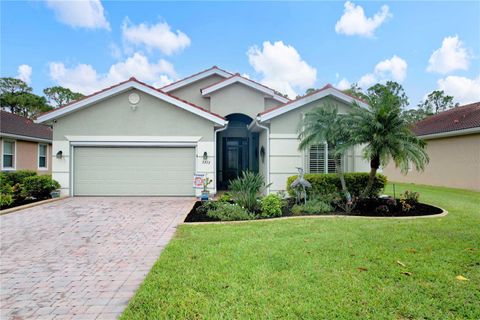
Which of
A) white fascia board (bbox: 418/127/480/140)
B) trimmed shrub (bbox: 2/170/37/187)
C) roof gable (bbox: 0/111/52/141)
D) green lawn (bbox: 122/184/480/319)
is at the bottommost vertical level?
green lawn (bbox: 122/184/480/319)

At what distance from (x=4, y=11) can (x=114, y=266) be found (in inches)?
505

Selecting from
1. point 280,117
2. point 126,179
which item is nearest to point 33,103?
point 126,179

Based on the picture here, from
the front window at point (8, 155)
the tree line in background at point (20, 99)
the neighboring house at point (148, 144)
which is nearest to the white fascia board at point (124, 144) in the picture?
the neighboring house at point (148, 144)

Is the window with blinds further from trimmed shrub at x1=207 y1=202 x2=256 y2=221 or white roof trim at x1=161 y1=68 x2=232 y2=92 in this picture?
white roof trim at x1=161 y1=68 x2=232 y2=92

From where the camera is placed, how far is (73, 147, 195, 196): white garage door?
11992mm

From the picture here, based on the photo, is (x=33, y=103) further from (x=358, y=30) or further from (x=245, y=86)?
(x=358, y=30)

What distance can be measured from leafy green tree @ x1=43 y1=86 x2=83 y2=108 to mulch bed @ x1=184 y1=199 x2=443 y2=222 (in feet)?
146

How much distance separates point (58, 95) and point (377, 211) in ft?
162

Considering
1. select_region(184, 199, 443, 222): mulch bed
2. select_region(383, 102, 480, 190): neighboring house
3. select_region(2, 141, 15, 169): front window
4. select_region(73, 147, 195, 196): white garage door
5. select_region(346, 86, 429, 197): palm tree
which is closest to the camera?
select_region(184, 199, 443, 222): mulch bed

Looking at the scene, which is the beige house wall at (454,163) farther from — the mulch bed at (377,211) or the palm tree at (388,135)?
the palm tree at (388,135)

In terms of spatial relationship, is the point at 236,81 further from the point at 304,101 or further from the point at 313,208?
the point at 313,208

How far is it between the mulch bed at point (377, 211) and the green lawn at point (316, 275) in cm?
178

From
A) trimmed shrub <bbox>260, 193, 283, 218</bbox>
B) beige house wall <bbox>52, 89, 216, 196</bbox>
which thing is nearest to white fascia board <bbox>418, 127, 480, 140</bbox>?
trimmed shrub <bbox>260, 193, 283, 218</bbox>

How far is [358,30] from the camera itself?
14672 mm
